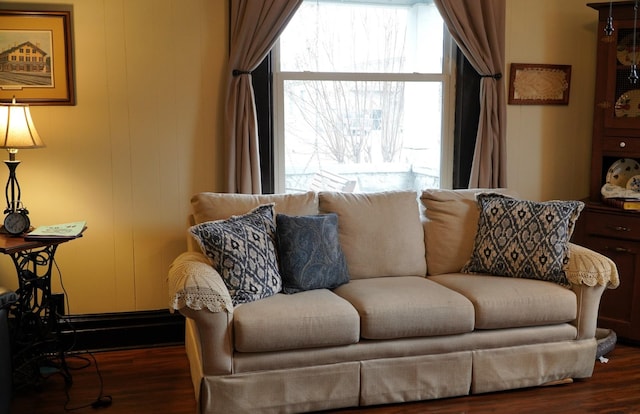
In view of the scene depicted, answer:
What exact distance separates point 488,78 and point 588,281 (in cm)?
154

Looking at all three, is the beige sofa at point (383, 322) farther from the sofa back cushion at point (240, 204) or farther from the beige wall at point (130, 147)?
the beige wall at point (130, 147)

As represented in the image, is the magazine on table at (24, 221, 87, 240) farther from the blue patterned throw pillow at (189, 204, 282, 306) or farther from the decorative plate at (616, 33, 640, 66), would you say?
the decorative plate at (616, 33, 640, 66)

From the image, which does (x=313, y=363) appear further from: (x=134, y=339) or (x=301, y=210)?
(x=134, y=339)

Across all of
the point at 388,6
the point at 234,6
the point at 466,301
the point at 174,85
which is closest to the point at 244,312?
the point at 466,301

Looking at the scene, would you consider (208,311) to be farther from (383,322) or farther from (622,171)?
(622,171)

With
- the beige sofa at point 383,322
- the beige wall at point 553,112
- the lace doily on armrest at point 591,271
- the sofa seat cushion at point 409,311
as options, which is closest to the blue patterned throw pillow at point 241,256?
the beige sofa at point 383,322

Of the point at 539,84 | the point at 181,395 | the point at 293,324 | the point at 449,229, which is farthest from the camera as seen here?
the point at 539,84

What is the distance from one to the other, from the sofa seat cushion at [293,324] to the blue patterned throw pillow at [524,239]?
977 millimetres

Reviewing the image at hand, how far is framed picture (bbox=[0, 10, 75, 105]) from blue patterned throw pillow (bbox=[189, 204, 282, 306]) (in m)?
1.28

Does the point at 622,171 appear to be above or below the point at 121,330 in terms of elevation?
above

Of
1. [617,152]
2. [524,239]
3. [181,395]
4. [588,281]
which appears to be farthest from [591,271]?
[181,395]

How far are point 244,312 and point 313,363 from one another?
1.33ft

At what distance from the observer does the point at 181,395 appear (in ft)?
10.6

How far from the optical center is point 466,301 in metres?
3.21
